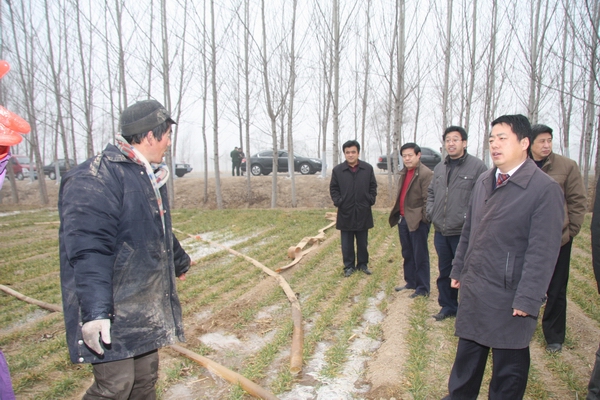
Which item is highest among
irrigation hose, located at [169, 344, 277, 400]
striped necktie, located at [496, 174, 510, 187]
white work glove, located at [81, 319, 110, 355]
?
striped necktie, located at [496, 174, 510, 187]

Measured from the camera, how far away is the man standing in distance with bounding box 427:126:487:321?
3.76 meters

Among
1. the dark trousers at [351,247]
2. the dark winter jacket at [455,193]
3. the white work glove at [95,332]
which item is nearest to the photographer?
the white work glove at [95,332]

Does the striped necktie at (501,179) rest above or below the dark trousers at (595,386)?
above

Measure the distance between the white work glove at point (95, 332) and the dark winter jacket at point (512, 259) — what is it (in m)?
1.90

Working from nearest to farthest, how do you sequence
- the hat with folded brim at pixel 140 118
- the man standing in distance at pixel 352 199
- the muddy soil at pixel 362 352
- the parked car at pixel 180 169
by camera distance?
the hat with folded brim at pixel 140 118 < the muddy soil at pixel 362 352 < the man standing in distance at pixel 352 199 < the parked car at pixel 180 169

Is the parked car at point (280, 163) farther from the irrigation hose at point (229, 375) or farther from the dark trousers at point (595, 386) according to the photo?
the dark trousers at point (595, 386)

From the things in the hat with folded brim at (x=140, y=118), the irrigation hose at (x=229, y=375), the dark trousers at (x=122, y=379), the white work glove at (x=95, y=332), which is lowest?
the irrigation hose at (x=229, y=375)

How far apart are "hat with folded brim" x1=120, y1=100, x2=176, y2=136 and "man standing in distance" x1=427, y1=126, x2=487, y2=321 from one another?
2693 mm

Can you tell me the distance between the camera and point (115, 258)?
1.89 meters

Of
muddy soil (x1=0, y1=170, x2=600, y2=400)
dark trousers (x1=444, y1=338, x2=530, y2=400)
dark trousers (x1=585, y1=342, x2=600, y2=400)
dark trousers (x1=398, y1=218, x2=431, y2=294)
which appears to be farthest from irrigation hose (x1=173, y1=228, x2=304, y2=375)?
dark trousers (x1=585, y1=342, x2=600, y2=400)

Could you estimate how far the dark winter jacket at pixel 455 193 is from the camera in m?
3.75

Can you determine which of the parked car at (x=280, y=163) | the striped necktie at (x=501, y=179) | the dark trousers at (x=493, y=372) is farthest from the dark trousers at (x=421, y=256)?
the parked car at (x=280, y=163)

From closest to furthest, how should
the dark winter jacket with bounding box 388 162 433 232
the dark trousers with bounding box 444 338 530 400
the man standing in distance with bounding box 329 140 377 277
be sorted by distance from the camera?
the dark trousers with bounding box 444 338 530 400 → the dark winter jacket with bounding box 388 162 433 232 → the man standing in distance with bounding box 329 140 377 277

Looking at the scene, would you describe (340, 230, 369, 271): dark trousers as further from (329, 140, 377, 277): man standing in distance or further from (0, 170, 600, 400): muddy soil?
(0, 170, 600, 400): muddy soil
